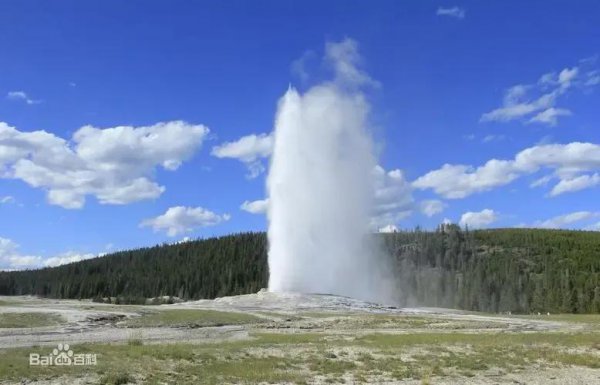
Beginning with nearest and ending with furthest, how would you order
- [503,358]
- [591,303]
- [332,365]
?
[332,365], [503,358], [591,303]

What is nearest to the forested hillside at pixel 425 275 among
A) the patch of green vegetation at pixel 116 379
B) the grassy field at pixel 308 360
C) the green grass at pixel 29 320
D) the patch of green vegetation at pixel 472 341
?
the patch of green vegetation at pixel 472 341

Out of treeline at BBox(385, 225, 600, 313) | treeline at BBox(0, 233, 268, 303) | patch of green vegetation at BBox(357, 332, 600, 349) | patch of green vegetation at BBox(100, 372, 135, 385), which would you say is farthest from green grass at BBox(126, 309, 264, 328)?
treeline at BBox(0, 233, 268, 303)

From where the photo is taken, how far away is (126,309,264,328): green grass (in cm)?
4492

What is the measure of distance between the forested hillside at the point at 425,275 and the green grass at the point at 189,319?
235 ft

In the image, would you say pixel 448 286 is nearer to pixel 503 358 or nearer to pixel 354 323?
pixel 354 323

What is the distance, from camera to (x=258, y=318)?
51875mm

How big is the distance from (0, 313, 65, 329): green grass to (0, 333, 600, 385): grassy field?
572 inches

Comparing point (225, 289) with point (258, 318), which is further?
point (225, 289)

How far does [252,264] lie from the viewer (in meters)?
167

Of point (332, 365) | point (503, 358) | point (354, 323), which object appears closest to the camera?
point (332, 365)

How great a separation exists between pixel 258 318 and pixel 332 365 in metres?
29.0

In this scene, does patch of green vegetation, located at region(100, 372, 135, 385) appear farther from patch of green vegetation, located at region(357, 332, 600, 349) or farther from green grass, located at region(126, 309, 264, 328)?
green grass, located at region(126, 309, 264, 328)

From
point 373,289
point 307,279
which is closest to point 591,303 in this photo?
point 373,289

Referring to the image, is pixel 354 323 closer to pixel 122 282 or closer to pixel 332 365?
pixel 332 365
